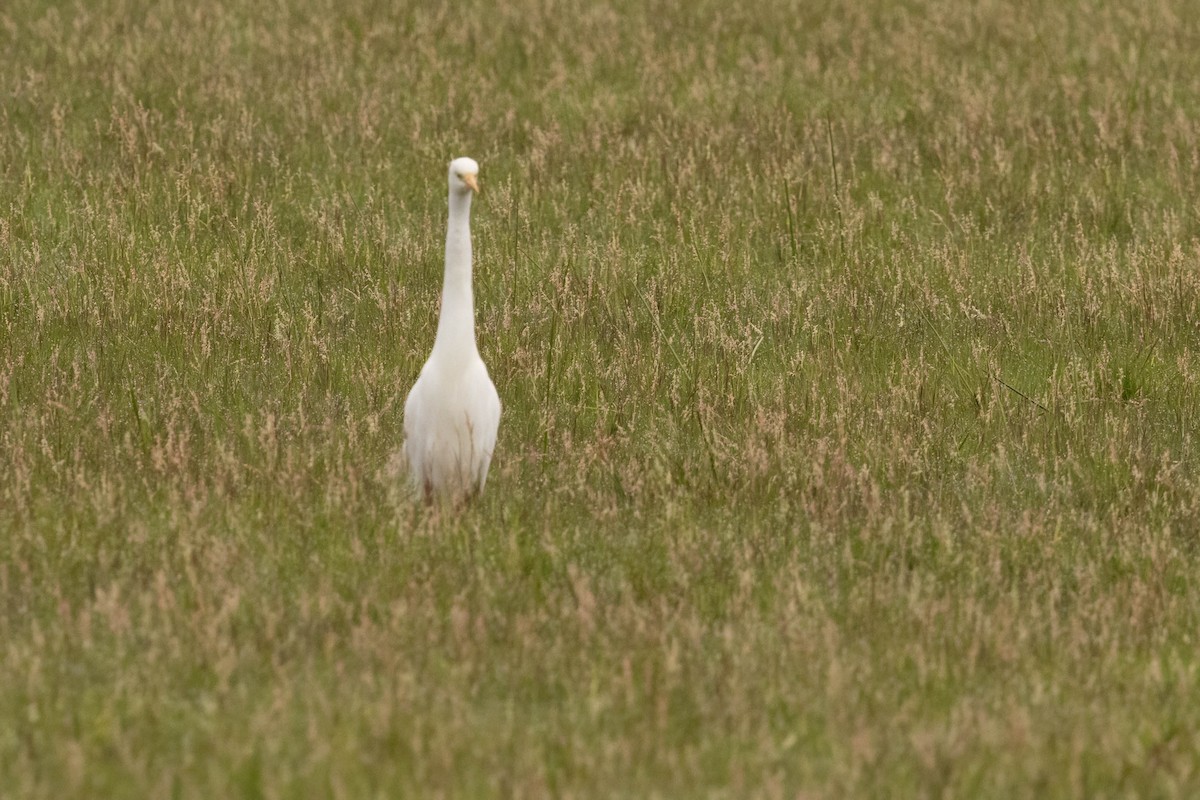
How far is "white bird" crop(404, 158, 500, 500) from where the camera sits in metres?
6.34

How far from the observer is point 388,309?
8.57 metres

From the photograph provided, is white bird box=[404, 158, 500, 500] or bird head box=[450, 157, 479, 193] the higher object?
bird head box=[450, 157, 479, 193]

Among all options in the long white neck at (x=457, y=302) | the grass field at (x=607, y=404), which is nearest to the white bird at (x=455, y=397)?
the long white neck at (x=457, y=302)

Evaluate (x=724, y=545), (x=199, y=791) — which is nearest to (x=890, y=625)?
(x=724, y=545)

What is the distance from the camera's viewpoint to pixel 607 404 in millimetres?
7453

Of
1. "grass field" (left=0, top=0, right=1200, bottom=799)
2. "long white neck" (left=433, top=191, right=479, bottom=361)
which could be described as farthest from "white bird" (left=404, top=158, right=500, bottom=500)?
"grass field" (left=0, top=0, right=1200, bottom=799)

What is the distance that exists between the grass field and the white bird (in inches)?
5.8

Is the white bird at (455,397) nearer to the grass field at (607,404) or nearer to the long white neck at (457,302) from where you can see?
the long white neck at (457,302)

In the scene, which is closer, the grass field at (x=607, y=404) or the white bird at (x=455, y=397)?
the grass field at (x=607, y=404)

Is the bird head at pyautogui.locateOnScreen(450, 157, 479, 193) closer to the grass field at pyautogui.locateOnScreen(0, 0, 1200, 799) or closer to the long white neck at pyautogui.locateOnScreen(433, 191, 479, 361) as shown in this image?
the long white neck at pyautogui.locateOnScreen(433, 191, 479, 361)

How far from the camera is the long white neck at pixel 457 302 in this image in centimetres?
635

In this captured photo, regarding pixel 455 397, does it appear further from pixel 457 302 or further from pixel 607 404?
pixel 607 404

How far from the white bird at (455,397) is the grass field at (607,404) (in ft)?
0.49

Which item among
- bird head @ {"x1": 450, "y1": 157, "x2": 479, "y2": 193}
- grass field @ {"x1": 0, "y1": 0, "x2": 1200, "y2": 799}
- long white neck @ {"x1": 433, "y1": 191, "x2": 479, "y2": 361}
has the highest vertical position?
bird head @ {"x1": 450, "y1": 157, "x2": 479, "y2": 193}
